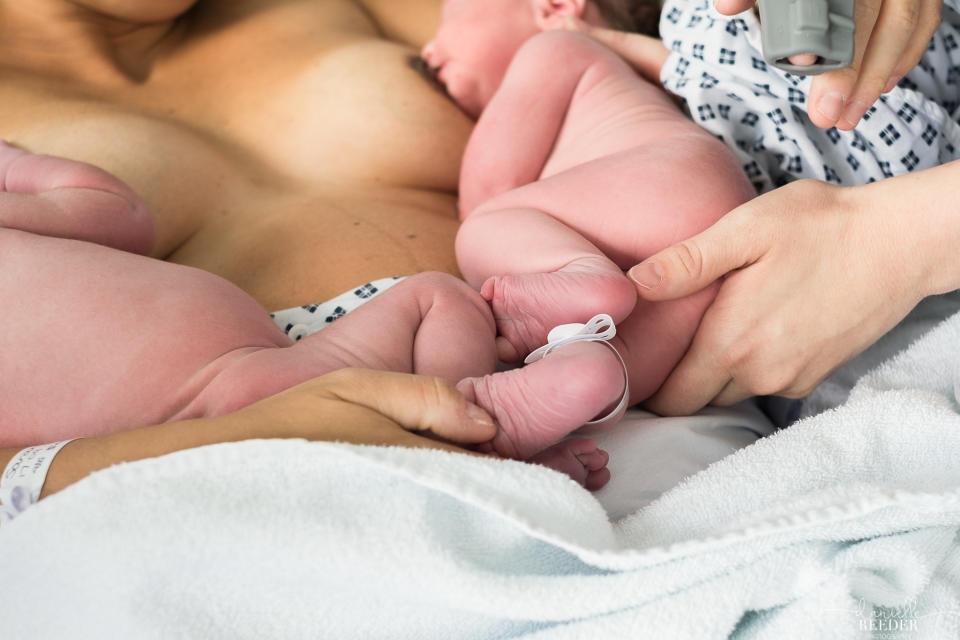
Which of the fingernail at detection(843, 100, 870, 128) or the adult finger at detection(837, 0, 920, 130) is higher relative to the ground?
the adult finger at detection(837, 0, 920, 130)

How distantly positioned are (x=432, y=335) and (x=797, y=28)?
448mm

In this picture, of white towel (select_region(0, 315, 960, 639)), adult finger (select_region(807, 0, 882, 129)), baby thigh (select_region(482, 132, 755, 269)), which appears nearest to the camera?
white towel (select_region(0, 315, 960, 639))

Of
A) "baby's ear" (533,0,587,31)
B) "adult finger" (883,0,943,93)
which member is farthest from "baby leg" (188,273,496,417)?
"baby's ear" (533,0,587,31)

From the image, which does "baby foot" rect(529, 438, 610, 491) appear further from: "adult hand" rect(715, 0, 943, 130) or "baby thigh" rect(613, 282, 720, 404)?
"adult hand" rect(715, 0, 943, 130)

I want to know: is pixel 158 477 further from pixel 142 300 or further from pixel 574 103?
pixel 574 103

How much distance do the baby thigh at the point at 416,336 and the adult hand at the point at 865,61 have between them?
16.5 inches

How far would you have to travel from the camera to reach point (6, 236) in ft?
2.74

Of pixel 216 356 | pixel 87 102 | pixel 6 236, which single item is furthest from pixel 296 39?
pixel 216 356

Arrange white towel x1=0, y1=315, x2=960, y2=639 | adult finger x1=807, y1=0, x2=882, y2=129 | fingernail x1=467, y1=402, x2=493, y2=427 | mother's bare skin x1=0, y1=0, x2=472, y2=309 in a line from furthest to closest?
1. mother's bare skin x1=0, y1=0, x2=472, y2=309
2. adult finger x1=807, y1=0, x2=882, y2=129
3. fingernail x1=467, y1=402, x2=493, y2=427
4. white towel x1=0, y1=315, x2=960, y2=639

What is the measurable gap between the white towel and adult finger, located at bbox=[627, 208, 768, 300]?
0.27 metres

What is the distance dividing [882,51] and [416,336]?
1.98ft

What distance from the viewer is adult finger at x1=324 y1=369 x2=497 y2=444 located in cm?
65

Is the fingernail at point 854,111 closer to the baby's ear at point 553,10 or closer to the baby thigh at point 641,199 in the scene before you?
the baby thigh at point 641,199

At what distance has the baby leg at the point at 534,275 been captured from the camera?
2.52 feet
